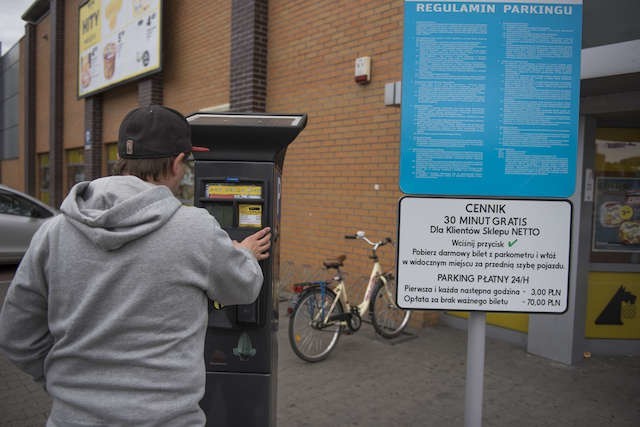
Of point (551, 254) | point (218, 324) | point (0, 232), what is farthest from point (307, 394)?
point (0, 232)

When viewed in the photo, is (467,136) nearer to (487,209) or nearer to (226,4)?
(487,209)

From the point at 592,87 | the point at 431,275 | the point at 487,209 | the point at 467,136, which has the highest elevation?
the point at 592,87

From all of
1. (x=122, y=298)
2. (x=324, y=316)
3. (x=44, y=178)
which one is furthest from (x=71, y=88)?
(x=122, y=298)

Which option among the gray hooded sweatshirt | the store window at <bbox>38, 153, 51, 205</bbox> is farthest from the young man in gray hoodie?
the store window at <bbox>38, 153, 51, 205</bbox>

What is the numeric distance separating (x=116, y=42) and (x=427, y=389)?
1131 cm

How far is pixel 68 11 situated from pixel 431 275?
18.0 meters

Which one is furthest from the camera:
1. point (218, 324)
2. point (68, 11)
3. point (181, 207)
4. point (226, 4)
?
point (68, 11)

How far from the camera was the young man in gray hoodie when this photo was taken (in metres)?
1.38

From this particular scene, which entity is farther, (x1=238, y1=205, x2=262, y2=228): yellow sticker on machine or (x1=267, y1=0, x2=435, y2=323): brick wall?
(x1=267, y1=0, x2=435, y2=323): brick wall

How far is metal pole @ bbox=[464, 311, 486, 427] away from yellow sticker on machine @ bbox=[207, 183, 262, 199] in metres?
1.22

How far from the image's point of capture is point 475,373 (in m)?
2.20

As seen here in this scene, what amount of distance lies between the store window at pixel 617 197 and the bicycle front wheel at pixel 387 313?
2.10 m

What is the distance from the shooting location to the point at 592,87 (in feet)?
12.8

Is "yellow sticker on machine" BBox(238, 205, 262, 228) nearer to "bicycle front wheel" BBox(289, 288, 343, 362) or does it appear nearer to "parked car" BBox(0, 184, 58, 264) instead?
"bicycle front wheel" BBox(289, 288, 343, 362)
